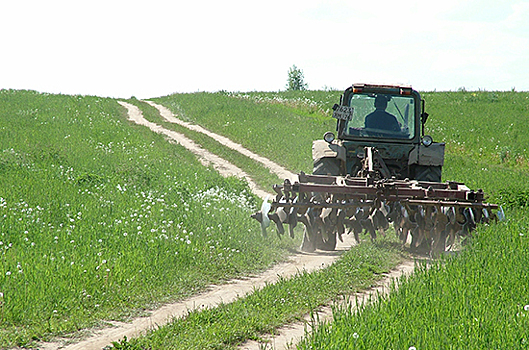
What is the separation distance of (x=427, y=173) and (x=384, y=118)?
1264mm

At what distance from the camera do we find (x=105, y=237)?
8164mm

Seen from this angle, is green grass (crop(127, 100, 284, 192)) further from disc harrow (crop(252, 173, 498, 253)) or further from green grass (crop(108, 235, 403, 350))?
green grass (crop(108, 235, 403, 350))

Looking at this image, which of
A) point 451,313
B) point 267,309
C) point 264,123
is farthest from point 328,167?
point 264,123

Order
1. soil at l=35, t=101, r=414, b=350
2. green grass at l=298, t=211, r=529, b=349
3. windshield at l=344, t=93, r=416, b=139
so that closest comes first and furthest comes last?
green grass at l=298, t=211, r=529, b=349, soil at l=35, t=101, r=414, b=350, windshield at l=344, t=93, r=416, b=139

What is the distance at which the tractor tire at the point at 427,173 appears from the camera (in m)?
10.3

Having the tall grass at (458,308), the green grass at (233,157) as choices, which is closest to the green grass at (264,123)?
the green grass at (233,157)

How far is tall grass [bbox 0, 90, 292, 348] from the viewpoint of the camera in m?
6.05

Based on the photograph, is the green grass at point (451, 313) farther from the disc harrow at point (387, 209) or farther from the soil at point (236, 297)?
the disc harrow at point (387, 209)

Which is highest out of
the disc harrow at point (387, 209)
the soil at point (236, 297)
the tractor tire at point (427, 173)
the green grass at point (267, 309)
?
the tractor tire at point (427, 173)

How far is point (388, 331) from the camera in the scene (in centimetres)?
449

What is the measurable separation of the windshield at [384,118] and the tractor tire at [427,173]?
0.64m

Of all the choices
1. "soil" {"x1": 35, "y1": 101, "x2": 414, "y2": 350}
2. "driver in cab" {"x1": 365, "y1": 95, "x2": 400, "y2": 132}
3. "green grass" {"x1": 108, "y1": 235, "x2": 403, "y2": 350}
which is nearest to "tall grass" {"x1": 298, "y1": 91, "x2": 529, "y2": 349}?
"soil" {"x1": 35, "y1": 101, "x2": 414, "y2": 350}

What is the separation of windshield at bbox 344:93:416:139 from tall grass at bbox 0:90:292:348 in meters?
2.53

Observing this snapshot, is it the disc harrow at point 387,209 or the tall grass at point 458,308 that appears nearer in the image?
the tall grass at point 458,308
